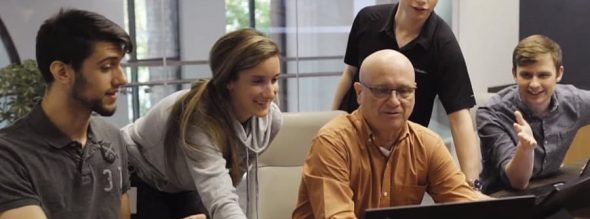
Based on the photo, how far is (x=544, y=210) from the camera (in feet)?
5.14

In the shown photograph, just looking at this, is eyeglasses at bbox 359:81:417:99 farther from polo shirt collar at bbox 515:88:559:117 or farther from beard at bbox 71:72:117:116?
polo shirt collar at bbox 515:88:559:117

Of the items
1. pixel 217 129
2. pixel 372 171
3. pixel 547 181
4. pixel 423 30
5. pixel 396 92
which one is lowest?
pixel 547 181

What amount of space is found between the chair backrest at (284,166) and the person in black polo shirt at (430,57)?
510 millimetres

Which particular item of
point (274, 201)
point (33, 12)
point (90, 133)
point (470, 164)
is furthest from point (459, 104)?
point (33, 12)

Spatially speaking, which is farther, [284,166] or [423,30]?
[423,30]

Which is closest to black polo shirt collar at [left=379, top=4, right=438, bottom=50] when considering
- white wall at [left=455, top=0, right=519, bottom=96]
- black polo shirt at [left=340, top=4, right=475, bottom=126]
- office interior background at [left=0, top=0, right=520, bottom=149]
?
black polo shirt at [left=340, top=4, right=475, bottom=126]

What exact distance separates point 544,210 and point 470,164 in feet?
3.02

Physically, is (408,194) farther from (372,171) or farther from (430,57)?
(430,57)

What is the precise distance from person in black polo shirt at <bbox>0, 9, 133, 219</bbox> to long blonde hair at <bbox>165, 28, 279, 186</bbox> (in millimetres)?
291

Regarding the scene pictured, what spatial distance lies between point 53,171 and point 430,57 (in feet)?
4.85

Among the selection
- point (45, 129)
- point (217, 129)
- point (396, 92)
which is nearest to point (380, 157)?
point (396, 92)

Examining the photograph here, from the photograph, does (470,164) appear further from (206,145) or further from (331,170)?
(206,145)

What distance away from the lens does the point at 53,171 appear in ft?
5.44

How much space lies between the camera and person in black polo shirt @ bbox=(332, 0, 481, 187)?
255 centimetres
